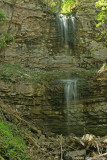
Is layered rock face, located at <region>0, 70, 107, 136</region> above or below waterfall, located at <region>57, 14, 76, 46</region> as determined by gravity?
below

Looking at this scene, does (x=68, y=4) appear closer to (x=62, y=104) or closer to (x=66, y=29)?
(x=66, y=29)

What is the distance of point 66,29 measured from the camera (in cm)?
1430

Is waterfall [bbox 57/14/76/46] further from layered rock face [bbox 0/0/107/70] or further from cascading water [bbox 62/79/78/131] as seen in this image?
cascading water [bbox 62/79/78/131]

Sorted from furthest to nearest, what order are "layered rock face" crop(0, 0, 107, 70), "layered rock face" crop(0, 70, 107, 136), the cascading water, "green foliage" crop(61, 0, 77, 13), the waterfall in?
the waterfall, "layered rock face" crop(0, 0, 107, 70), "green foliage" crop(61, 0, 77, 13), the cascading water, "layered rock face" crop(0, 70, 107, 136)

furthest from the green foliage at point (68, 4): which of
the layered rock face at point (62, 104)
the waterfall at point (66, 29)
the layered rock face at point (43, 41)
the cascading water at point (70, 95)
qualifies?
the cascading water at point (70, 95)

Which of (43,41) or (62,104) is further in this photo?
(43,41)

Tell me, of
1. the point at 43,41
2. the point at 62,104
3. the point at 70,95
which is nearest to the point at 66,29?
the point at 43,41

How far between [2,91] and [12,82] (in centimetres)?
80

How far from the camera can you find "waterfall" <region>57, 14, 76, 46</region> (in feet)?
46.8

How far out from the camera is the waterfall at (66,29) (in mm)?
14273

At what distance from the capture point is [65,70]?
13.7 meters

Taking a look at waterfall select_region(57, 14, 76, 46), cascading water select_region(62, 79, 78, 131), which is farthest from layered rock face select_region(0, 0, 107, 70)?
cascading water select_region(62, 79, 78, 131)

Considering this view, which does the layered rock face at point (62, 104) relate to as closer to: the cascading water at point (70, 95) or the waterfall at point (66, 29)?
the cascading water at point (70, 95)

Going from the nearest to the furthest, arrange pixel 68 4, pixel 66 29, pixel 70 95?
pixel 70 95
pixel 68 4
pixel 66 29
